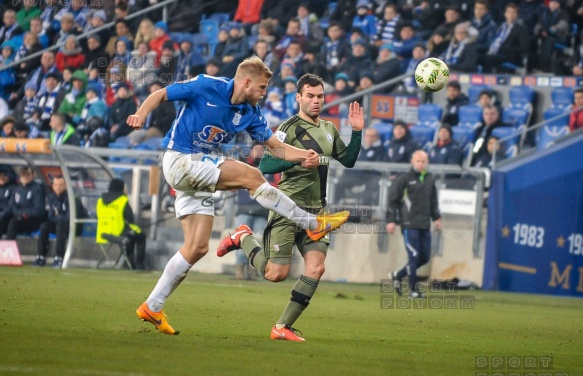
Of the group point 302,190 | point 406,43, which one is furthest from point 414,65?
point 302,190

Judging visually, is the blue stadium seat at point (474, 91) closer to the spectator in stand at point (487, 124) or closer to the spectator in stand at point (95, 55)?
the spectator in stand at point (487, 124)

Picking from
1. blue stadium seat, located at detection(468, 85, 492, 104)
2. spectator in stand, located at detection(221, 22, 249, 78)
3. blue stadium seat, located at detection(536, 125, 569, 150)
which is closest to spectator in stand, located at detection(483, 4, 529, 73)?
blue stadium seat, located at detection(468, 85, 492, 104)

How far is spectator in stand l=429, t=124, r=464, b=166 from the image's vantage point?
63.8 ft

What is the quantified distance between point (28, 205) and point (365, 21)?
28.2ft

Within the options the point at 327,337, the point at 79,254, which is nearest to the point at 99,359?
the point at 327,337

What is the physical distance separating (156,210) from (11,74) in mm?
8466

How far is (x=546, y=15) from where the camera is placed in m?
21.8

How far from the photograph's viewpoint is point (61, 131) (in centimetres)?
2289

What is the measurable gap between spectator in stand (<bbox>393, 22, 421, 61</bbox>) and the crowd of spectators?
0.07 ft

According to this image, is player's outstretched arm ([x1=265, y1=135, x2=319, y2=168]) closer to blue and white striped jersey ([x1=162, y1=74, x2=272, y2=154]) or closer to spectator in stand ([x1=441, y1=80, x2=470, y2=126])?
blue and white striped jersey ([x1=162, y1=74, x2=272, y2=154])

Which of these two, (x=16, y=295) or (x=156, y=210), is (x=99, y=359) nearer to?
(x=16, y=295)

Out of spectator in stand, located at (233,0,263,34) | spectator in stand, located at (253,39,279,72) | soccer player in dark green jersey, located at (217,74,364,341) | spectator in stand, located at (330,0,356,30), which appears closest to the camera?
soccer player in dark green jersey, located at (217,74,364,341)

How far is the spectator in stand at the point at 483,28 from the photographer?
2178 cm

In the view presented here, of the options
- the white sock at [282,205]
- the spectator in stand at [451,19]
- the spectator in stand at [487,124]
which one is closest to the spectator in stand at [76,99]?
the spectator in stand at [451,19]
